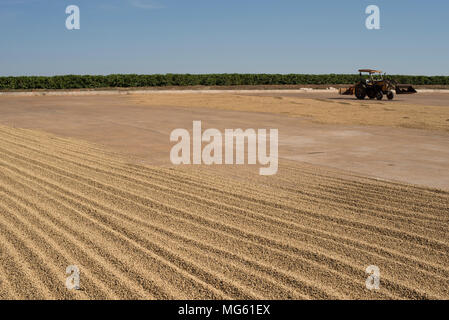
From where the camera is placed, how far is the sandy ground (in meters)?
4.02

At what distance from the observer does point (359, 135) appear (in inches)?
532

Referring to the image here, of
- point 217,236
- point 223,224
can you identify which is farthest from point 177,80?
point 217,236

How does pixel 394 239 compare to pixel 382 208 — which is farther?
pixel 382 208

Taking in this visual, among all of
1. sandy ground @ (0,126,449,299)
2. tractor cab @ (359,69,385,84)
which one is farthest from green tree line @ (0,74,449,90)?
sandy ground @ (0,126,449,299)

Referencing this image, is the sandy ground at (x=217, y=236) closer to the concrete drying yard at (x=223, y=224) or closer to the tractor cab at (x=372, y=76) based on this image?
the concrete drying yard at (x=223, y=224)

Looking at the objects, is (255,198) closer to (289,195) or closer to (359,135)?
(289,195)

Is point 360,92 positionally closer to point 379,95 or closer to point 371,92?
point 371,92

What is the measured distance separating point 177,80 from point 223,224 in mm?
53065

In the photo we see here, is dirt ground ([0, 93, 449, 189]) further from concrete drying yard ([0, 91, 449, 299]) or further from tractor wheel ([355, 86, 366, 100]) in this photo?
tractor wheel ([355, 86, 366, 100])

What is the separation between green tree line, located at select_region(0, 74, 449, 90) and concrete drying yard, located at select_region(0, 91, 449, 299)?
4199cm

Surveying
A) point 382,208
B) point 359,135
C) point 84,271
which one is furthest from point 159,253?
point 359,135

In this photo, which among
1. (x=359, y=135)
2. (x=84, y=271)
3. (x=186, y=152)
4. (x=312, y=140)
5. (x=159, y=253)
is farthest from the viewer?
(x=359, y=135)

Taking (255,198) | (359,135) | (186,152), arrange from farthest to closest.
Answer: (359,135) → (186,152) → (255,198)
